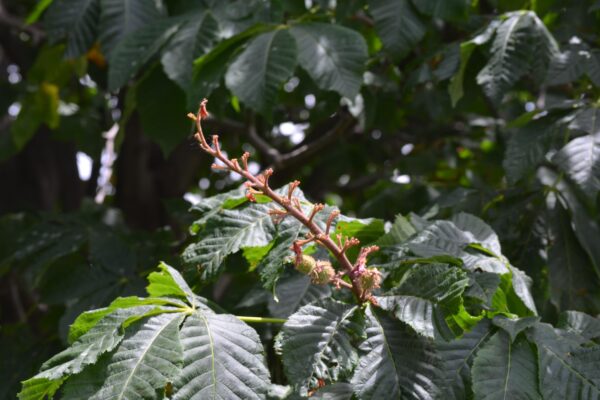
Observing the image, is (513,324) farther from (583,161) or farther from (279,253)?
(583,161)

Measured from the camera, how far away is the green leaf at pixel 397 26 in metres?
1.70

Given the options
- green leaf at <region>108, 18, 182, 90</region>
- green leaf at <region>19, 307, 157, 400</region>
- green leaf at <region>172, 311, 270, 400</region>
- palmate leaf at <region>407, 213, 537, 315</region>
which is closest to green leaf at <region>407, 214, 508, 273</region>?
palmate leaf at <region>407, 213, 537, 315</region>

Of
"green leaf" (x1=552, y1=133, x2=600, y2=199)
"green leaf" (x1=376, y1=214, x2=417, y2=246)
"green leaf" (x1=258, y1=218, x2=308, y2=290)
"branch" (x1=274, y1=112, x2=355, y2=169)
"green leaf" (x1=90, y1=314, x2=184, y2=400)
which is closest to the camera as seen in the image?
"green leaf" (x1=90, y1=314, x2=184, y2=400)

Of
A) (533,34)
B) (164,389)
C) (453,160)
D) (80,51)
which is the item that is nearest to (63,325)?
(80,51)

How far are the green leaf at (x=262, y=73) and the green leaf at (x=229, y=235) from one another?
401 millimetres

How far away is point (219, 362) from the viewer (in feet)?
2.96

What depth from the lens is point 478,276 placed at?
1108mm

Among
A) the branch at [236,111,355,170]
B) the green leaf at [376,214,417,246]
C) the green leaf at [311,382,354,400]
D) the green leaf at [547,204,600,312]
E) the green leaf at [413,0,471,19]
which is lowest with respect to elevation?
the branch at [236,111,355,170]

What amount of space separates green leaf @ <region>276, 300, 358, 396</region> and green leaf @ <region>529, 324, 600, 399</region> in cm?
23

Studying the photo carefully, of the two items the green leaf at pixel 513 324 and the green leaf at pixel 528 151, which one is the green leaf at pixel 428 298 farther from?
the green leaf at pixel 528 151

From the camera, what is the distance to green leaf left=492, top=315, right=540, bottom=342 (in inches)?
37.8

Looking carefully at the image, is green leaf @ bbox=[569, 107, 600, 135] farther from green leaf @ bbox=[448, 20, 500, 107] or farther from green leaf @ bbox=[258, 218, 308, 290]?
green leaf @ bbox=[258, 218, 308, 290]

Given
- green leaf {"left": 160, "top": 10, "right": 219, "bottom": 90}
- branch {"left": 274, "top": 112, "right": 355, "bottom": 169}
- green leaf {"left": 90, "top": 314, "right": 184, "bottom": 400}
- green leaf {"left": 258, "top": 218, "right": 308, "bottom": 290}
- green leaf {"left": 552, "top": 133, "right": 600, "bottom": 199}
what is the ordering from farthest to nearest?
1. branch {"left": 274, "top": 112, "right": 355, "bottom": 169}
2. green leaf {"left": 160, "top": 10, "right": 219, "bottom": 90}
3. green leaf {"left": 552, "top": 133, "right": 600, "bottom": 199}
4. green leaf {"left": 258, "top": 218, "right": 308, "bottom": 290}
5. green leaf {"left": 90, "top": 314, "right": 184, "bottom": 400}

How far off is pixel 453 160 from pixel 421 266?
5.68ft
